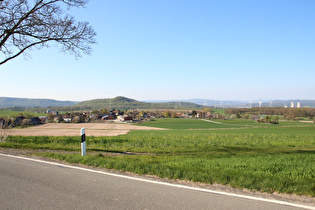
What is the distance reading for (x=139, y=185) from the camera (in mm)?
5234

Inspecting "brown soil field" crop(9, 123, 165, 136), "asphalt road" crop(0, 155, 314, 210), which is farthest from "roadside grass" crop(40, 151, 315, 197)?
"brown soil field" crop(9, 123, 165, 136)

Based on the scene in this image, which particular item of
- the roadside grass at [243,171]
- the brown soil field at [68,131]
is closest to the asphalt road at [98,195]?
the roadside grass at [243,171]

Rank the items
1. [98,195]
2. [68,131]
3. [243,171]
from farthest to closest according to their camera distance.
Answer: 1. [68,131]
2. [243,171]
3. [98,195]

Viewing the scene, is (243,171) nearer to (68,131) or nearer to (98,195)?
(98,195)

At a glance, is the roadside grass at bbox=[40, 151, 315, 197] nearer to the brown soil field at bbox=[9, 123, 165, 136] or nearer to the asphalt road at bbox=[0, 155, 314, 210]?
the asphalt road at bbox=[0, 155, 314, 210]

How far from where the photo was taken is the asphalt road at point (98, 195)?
4094 mm

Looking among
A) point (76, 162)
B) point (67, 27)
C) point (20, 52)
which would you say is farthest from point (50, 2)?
point (76, 162)

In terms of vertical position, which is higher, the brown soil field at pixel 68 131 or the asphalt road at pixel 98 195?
the asphalt road at pixel 98 195

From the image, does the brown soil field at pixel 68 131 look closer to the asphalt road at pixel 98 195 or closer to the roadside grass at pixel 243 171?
the asphalt road at pixel 98 195

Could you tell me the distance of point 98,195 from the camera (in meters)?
4.60

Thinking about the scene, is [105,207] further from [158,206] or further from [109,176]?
[109,176]

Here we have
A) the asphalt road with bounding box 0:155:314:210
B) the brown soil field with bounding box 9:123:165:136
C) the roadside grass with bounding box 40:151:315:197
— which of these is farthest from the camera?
the brown soil field with bounding box 9:123:165:136

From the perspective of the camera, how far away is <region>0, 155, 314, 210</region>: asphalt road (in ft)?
13.4

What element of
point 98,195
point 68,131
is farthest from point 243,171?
point 68,131
